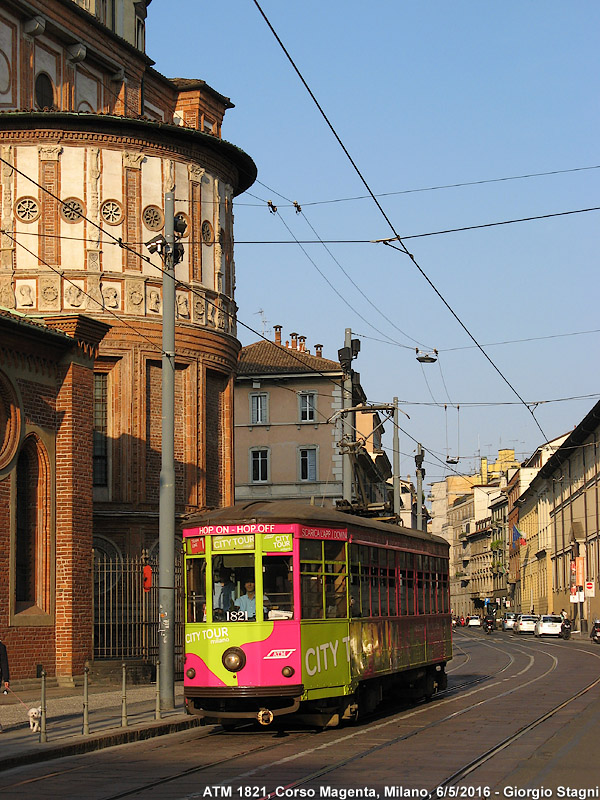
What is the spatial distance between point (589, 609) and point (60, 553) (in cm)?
5732

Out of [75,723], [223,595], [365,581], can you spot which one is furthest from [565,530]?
[223,595]

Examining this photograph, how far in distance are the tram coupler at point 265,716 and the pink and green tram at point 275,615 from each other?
15mm

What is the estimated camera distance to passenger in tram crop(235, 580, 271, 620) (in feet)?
51.9

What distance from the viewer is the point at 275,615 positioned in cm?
1576

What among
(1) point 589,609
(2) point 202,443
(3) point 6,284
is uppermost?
(3) point 6,284

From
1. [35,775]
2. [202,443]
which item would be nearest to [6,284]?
[202,443]

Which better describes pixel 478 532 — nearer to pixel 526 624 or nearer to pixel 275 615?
pixel 526 624

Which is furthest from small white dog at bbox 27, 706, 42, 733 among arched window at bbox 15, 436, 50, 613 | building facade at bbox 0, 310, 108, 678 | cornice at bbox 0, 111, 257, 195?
Result: cornice at bbox 0, 111, 257, 195

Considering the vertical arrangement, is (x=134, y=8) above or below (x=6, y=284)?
above

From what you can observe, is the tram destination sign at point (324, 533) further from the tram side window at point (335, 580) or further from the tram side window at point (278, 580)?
the tram side window at point (278, 580)

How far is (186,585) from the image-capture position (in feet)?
54.0

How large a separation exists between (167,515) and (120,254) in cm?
1428

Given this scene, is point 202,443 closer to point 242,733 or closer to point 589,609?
point 242,733

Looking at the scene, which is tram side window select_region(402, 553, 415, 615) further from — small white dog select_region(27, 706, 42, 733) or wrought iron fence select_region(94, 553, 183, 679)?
wrought iron fence select_region(94, 553, 183, 679)
